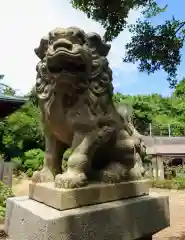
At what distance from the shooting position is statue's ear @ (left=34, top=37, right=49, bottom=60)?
1.73 meters

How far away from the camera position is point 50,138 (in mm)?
1842

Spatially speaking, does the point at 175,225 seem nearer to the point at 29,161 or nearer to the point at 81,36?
the point at 81,36

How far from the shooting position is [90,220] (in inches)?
57.8

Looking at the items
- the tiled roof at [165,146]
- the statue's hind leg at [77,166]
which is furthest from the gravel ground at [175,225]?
the tiled roof at [165,146]

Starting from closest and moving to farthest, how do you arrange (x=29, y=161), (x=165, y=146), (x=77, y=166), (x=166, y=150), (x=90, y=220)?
(x=90, y=220) → (x=77, y=166) → (x=29, y=161) → (x=166, y=150) → (x=165, y=146)

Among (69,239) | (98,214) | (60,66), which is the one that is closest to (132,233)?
(98,214)

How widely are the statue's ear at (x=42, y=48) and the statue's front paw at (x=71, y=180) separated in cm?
81

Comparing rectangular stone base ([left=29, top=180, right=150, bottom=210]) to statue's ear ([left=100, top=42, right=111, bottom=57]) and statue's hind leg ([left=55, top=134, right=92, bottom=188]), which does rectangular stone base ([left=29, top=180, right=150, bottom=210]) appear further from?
statue's ear ([left=100, top=42, right=111, bottom=57])

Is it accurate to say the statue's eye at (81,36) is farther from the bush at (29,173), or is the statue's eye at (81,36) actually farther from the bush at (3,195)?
the bush at (29,173)

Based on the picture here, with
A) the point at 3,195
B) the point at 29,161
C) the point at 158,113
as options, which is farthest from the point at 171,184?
the point at 158,113

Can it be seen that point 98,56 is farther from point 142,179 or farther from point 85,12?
point 85,12

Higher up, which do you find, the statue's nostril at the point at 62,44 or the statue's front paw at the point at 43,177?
the statue's nostril at the point at 62,44

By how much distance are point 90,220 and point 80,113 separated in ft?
2.09

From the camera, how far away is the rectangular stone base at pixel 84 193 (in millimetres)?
1456
